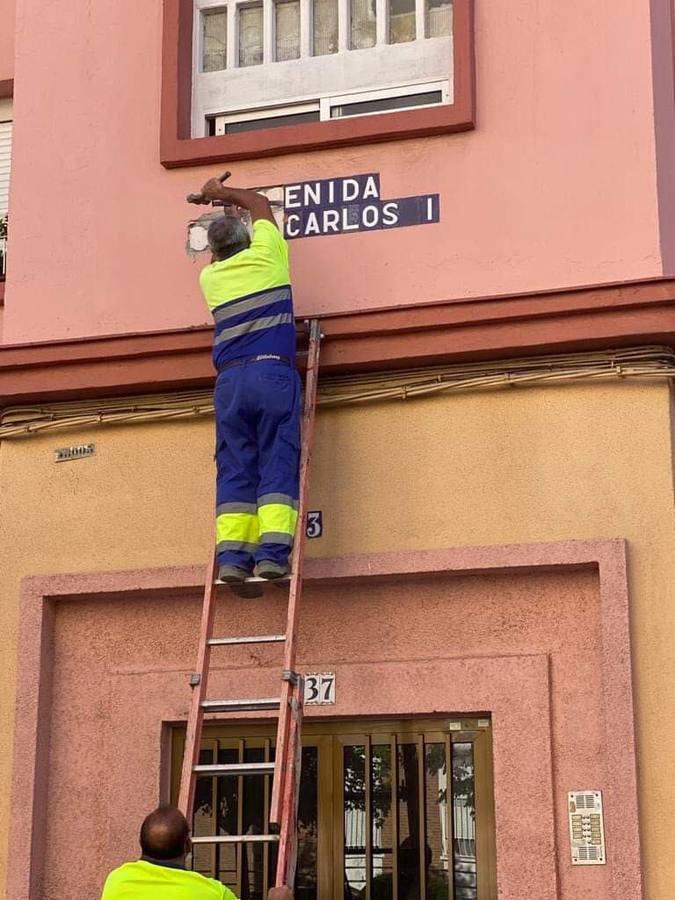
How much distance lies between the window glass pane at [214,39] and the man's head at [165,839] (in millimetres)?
5165

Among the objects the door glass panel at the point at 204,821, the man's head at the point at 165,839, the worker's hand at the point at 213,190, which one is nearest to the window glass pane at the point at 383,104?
the worker's hand at the point at 213,190

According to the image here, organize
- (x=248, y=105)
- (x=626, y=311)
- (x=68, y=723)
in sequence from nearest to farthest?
(x=626, y=311) < (x=68, y=723) < (x=248, y=105)

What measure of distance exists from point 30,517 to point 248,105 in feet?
8.50

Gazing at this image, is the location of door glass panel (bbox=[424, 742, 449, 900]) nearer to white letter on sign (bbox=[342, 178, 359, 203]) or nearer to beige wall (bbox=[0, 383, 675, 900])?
beige wall (bbox=[0, 383, 675, 900])

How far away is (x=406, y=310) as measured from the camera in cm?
861

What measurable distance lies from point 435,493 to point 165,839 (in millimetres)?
3246

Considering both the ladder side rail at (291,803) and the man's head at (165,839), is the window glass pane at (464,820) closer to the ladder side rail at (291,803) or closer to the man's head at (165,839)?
the ladder side rail at (291,803)

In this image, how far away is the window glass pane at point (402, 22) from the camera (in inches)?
370

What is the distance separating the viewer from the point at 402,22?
9430 millimetres

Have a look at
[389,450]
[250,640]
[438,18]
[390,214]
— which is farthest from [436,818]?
[438,18]

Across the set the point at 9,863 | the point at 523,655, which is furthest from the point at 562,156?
the point at 9,863

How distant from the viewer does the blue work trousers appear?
26.6ft

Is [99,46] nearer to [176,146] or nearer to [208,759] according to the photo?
[176,146]

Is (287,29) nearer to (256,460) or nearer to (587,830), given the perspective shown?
(256,460)
